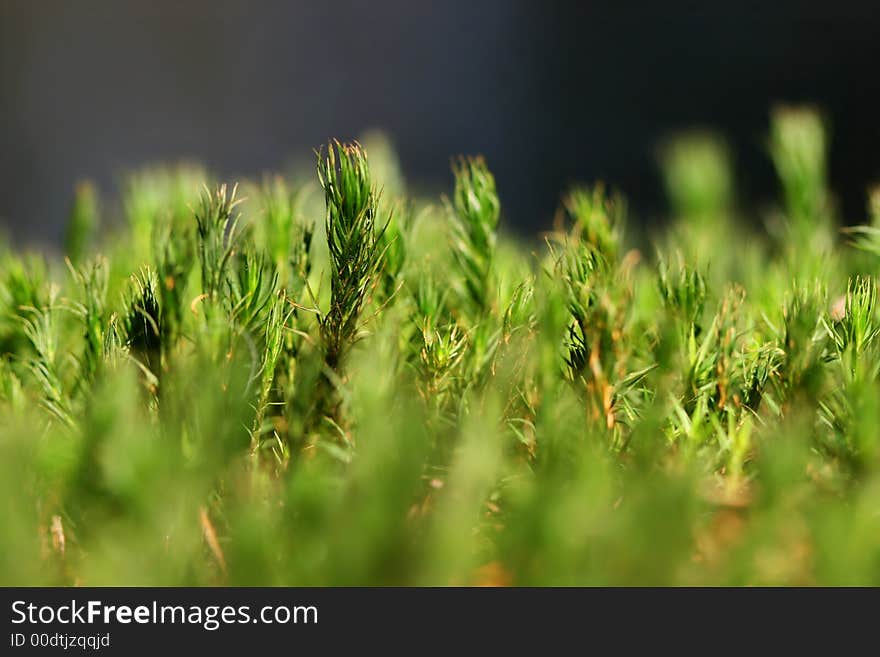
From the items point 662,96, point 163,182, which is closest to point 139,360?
point 163,182

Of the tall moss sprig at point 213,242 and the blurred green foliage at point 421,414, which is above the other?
the tall moss sprig at point 213,242

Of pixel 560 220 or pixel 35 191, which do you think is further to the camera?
pixel 35 191

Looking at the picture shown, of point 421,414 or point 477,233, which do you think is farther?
point 477,233

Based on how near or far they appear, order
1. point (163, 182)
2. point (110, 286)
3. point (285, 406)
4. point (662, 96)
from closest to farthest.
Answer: point (285, 406) → point (110, 286) → point (163, 182) → point (662, 96)

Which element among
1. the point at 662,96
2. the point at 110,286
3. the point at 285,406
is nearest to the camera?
the point at 285,406

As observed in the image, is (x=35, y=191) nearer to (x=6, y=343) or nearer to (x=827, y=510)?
(x=6, y=343)

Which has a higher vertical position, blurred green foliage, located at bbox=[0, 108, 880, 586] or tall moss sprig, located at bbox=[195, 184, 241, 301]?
tall moss sprig, located at bbox=[195, 184, 241, 301]

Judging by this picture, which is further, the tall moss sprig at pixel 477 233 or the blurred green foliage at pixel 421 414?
the tall moss sprig at pixel 477 233
